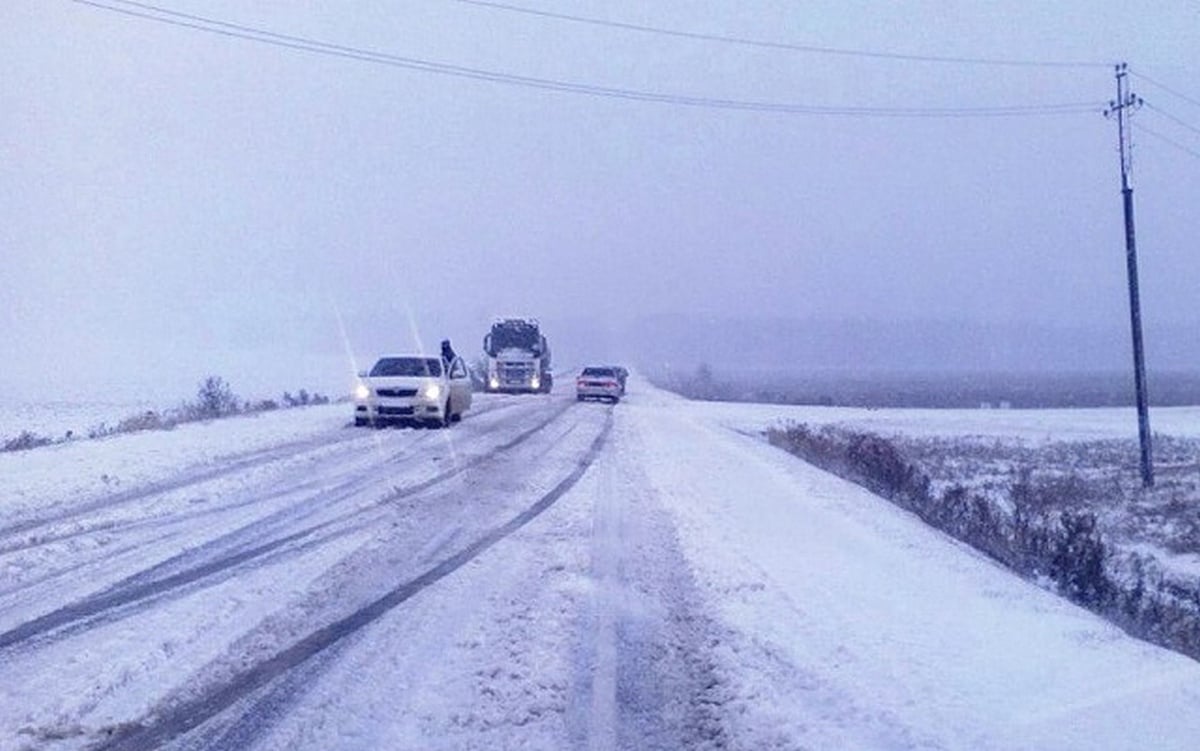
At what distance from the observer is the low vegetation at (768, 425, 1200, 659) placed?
14219mm

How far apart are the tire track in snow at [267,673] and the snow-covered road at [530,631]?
0.10 ft

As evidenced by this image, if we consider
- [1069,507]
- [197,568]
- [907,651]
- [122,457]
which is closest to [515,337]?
[122,457]

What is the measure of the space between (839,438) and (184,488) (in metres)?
22.1

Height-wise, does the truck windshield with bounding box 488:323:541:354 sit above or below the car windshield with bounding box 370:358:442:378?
above

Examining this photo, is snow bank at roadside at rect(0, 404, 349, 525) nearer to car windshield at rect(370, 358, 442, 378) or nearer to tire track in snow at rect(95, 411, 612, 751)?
car windshield at rect(370, 358, 442, 378)

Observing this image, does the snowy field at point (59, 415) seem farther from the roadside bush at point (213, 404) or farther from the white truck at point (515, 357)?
the white truck at point (515, 357)

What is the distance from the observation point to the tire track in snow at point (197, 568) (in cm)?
1022

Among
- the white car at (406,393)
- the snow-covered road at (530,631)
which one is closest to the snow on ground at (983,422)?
the white car at (406,393)

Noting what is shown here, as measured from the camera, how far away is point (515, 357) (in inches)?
2692

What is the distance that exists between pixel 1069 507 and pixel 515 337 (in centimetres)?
4565

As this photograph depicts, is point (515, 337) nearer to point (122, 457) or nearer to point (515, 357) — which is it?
point (515, 357)

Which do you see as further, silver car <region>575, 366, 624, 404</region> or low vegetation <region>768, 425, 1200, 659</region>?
silver car <region>575, 366, 624, 404</region>

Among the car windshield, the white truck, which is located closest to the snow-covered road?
the car windshield

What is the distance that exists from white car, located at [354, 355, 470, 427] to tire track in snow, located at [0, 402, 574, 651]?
47.0 feet
